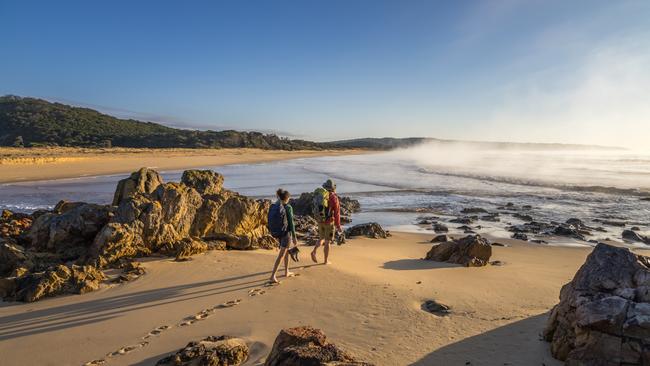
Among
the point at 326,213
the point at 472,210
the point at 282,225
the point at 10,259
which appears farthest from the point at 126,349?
the point at 472,210

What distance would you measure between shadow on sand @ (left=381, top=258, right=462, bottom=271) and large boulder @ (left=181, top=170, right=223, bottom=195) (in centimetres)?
599

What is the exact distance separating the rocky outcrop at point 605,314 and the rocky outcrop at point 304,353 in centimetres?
203

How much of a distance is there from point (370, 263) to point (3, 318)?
19.0 ft

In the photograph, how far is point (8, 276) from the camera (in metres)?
6.43

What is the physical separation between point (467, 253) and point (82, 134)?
232 ft

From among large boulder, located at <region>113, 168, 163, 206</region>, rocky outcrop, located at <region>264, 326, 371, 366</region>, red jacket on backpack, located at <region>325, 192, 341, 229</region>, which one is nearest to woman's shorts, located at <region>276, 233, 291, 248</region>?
red jacket on backpack, located at <region>325, 192, 341, 229</region>

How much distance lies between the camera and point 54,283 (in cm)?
602

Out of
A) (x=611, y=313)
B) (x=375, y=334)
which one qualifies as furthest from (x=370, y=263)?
(x=611, y=313)

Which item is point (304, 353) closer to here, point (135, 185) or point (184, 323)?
point (184, 323)

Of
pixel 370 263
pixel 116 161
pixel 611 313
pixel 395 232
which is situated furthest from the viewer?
pixel 116 161

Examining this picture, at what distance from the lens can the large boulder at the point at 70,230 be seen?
7.76 m

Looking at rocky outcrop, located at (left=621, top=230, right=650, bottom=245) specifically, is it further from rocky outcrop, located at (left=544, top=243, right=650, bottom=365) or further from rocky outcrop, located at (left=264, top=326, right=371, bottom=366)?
rocky outcrop, located at (left=264, top=326, right=371, bottom=366)

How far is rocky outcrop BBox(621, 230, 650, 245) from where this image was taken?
1177cm

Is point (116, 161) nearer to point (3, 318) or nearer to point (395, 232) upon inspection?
point (395, 232)
